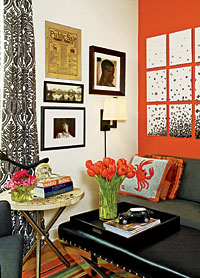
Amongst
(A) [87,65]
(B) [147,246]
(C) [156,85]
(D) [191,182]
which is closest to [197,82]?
(C) [156,85]

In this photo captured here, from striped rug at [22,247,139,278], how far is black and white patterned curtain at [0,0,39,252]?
34 cm

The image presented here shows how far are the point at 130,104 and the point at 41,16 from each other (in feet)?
5.20

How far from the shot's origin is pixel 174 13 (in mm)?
3666

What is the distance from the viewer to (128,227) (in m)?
2.08

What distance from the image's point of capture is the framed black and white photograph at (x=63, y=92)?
310 centimetres

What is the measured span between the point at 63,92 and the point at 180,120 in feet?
4.65

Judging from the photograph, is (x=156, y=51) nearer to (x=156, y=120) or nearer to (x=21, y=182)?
(x=156, y=120)

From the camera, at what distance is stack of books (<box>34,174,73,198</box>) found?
94.4 inches

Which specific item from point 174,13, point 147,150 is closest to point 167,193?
point 147,150

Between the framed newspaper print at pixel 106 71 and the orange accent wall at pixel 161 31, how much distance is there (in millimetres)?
337

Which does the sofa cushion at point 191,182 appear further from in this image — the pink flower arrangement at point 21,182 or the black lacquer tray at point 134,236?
the pink flower arrangement at point 21,182

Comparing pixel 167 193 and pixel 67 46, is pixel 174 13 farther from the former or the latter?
pixel 167 193

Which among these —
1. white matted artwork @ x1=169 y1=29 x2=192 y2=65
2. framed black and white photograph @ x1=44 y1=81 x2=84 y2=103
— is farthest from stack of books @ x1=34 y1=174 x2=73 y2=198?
white matted artwork @ x1=169 y1=29 x2=192 y2=65

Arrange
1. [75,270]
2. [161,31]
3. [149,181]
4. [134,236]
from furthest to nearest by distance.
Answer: [161,31]
[149,181]
[75,270]
[134,236]
